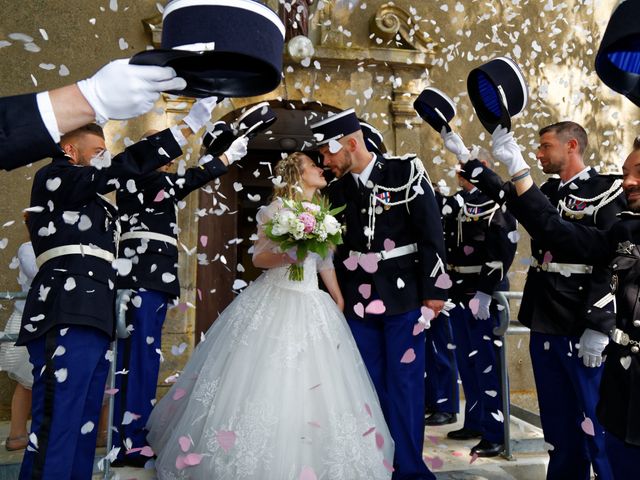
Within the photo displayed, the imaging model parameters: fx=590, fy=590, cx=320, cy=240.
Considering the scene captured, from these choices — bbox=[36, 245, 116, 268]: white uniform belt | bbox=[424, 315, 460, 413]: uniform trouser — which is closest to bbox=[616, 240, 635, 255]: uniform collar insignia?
bbox=[36, 245, 116, 268]: white uniform belt

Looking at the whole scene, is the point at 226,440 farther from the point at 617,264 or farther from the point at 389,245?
the point at 617,264

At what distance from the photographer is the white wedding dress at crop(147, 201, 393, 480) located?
10.3 ft

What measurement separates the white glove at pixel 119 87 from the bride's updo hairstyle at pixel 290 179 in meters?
2.46

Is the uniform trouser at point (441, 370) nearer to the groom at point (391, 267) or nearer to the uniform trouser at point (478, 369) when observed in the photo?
the uniform trouser at point (478, 369)

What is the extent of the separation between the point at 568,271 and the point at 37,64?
18.4 ft

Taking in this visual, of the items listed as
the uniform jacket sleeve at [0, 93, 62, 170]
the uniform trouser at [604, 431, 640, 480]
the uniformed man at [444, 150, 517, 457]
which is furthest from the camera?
the uniformed man at [444, 150, 517, 457]

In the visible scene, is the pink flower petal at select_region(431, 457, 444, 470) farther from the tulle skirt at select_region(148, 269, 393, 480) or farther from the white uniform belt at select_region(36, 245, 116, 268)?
the white uniform belt at select_region(36, 245, 116, 268)

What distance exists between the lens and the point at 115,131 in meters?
6.38

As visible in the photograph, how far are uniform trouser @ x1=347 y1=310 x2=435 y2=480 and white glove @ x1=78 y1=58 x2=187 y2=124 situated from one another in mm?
2381

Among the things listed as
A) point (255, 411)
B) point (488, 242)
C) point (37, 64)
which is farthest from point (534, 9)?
point (255, 411)

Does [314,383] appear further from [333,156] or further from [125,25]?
[125,25]

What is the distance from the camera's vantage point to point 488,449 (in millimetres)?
4316

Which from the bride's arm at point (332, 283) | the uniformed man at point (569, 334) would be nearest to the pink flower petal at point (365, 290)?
the bride's arm at point (332, 283)

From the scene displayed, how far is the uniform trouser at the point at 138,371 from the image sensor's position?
4074 millimetres
